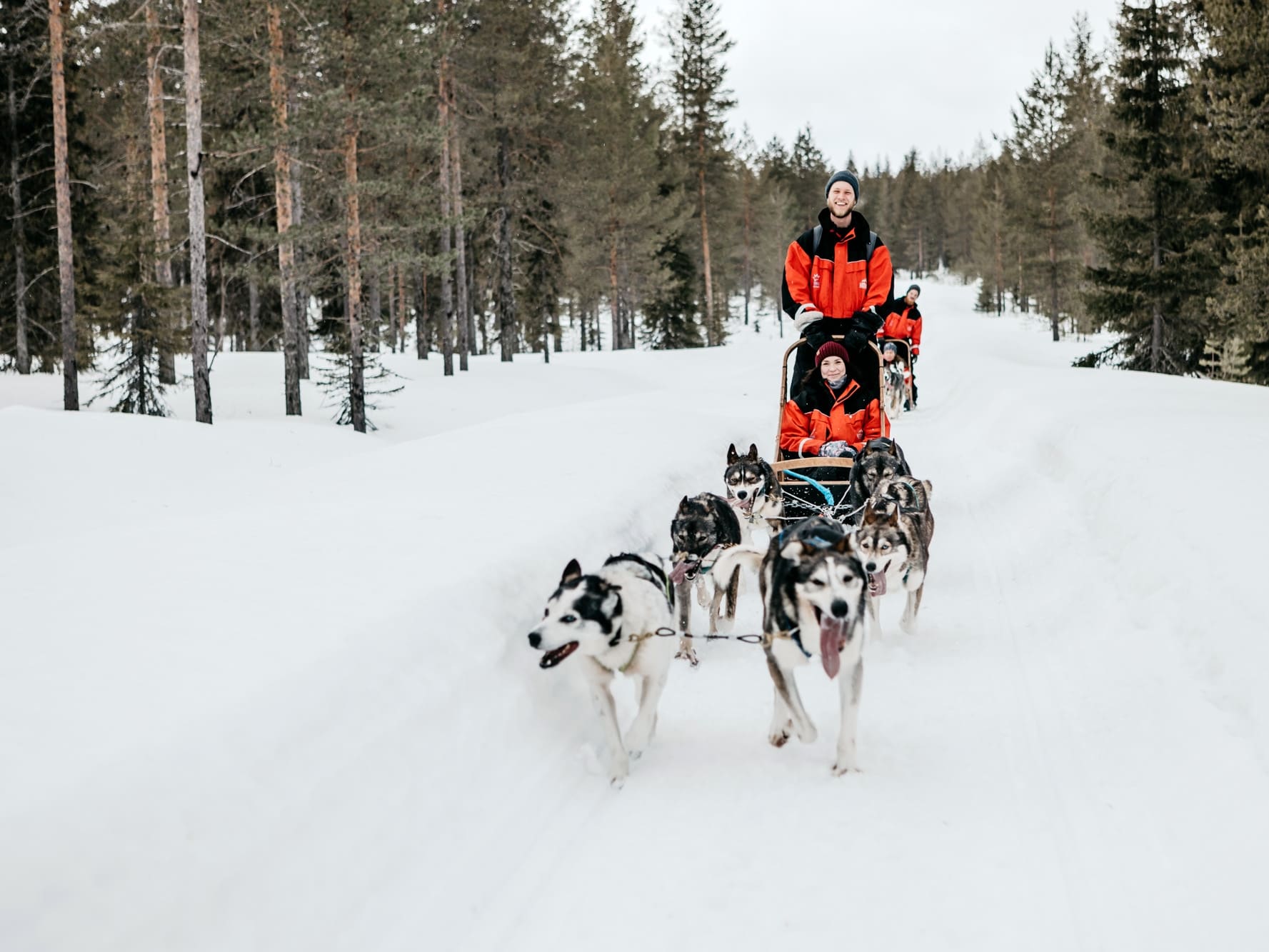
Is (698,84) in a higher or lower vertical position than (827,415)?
higher

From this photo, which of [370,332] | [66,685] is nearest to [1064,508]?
[66,685]

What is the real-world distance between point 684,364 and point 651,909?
2858cm

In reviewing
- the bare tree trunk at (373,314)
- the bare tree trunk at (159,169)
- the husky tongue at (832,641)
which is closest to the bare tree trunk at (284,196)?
the bare tree trunk at (373,314)

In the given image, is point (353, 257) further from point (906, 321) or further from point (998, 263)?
point (998, 263)

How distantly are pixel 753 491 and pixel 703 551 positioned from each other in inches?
37.9

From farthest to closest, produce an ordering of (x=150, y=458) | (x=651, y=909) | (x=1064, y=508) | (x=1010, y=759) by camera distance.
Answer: (x=150, y=458), (x=1064, y=508), (x=1010, y=759), (x=651, y=909)

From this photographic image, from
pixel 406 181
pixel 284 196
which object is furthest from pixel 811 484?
pixel 406 181

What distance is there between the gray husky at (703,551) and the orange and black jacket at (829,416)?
5.77 ft

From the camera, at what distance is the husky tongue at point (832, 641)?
139 inches

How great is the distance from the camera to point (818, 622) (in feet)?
11.8

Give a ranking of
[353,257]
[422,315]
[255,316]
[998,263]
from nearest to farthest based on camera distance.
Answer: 1. [353,257]
2. [255,316]
3. [422,315]
4. [998,263]

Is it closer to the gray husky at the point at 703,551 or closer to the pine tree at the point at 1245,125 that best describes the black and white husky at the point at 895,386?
the pine tree at the point at 1245,125

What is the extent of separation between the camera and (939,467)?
37.1ft

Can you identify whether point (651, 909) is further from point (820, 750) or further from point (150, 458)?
point (150, 458)
